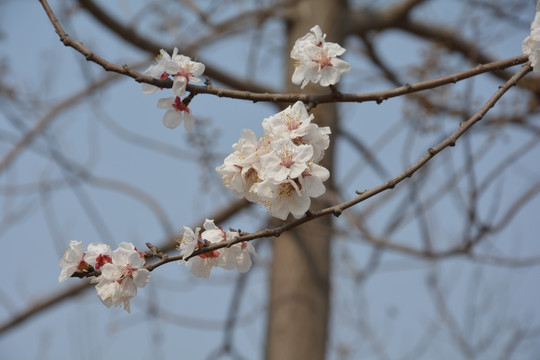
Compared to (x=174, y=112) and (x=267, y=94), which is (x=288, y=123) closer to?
(x=267, y=94)

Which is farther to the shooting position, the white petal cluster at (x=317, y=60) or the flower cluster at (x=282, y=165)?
the white petal cluster at (x=317, y=60)

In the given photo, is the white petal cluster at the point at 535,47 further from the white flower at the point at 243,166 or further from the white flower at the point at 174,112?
the white flower at the point at 174,112

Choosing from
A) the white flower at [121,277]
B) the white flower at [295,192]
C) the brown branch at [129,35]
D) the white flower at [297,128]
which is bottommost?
the white flower at [121,277]

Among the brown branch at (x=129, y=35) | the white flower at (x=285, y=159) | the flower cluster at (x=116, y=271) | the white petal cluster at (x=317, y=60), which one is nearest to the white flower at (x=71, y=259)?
the flower cluster at (x=116, y=271)

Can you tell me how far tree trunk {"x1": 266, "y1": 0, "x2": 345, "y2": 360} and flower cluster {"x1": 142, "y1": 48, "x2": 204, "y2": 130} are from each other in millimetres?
1687

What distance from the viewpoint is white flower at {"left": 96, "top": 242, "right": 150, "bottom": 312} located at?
1111 millimetres

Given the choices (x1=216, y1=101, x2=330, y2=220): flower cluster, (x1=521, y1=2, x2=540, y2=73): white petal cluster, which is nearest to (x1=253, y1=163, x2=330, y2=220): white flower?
(x1=216, y1=101, x2=330, y2=220): flower cluster

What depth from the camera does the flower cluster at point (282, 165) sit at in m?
1.01

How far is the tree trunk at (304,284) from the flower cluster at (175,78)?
1.69m

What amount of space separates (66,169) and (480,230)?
2395 millimetres

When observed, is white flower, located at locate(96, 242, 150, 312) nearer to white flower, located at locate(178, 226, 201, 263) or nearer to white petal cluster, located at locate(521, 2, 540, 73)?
white flower, located at locate(178, 226, 201, 263)

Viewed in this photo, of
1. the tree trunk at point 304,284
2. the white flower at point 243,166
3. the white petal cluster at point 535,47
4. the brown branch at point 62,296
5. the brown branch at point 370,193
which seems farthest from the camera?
the brown branch at point 62,296

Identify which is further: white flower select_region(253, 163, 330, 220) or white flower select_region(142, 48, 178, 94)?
white flower select_region(142, 48, 178, 94)

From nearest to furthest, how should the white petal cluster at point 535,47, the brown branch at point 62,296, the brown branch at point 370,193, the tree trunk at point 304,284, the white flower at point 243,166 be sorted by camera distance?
the brown branch at point 370,193
the white flower at point 243,166
the white petal cluster at point 535,47
the tree trunk at point 304,284
the brown branch at point 62,296
